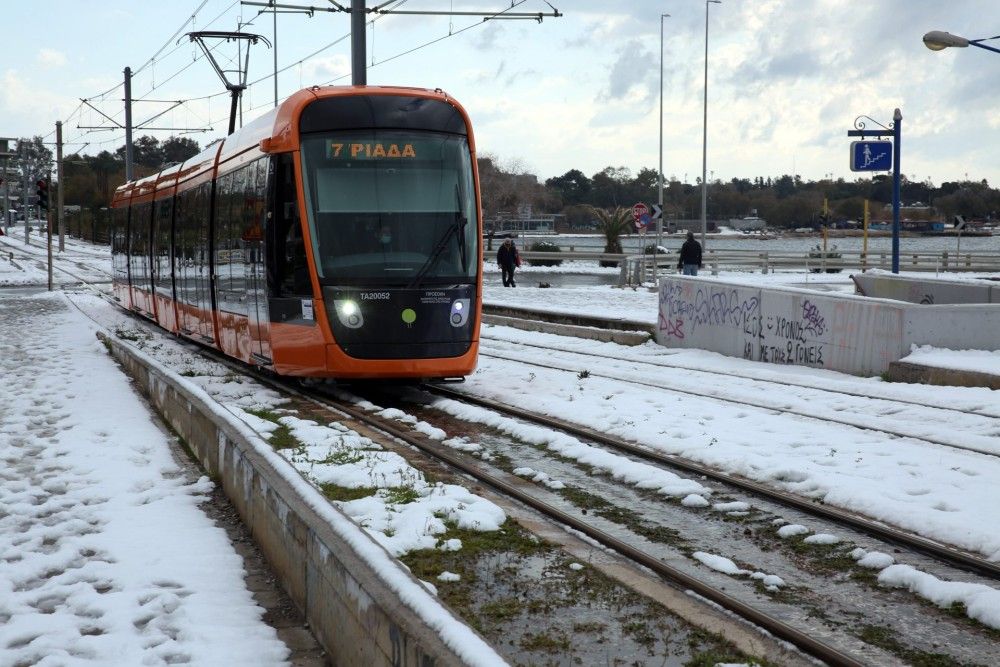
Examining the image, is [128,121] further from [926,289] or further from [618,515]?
[618,515]

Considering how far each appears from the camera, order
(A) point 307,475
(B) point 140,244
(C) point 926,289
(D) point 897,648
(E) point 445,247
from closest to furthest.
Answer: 1. (D) point 897,648
2. (A) point 307,475
3. (E) point 445,247
4. (C) point 926,289
5. (B) point 140,244

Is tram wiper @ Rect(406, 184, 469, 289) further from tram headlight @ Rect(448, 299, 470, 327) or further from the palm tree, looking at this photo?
the palm tree

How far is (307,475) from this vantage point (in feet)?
28.2

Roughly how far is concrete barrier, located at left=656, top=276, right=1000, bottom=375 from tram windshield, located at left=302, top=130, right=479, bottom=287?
535 centimetres

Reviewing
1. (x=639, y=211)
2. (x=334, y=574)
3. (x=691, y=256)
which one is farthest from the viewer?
(x=639, y=211)

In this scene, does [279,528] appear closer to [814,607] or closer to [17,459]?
[814,607]

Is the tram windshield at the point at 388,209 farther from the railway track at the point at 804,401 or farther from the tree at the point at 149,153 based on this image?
the tree at the point at 149,153

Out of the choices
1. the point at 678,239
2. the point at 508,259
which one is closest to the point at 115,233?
the point at 508,259

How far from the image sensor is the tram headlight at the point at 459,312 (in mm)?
13312

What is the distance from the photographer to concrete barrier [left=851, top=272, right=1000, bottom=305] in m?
18.9

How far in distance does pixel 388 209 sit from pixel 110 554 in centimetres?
659

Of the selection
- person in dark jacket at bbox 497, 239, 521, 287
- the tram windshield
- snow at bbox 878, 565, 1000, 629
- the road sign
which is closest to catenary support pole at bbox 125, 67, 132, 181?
person in dark jacket at bbox 497, 239, 521, 287

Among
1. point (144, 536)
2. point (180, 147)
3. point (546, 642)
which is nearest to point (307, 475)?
point (144, 536)

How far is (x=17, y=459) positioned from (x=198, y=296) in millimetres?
9230
